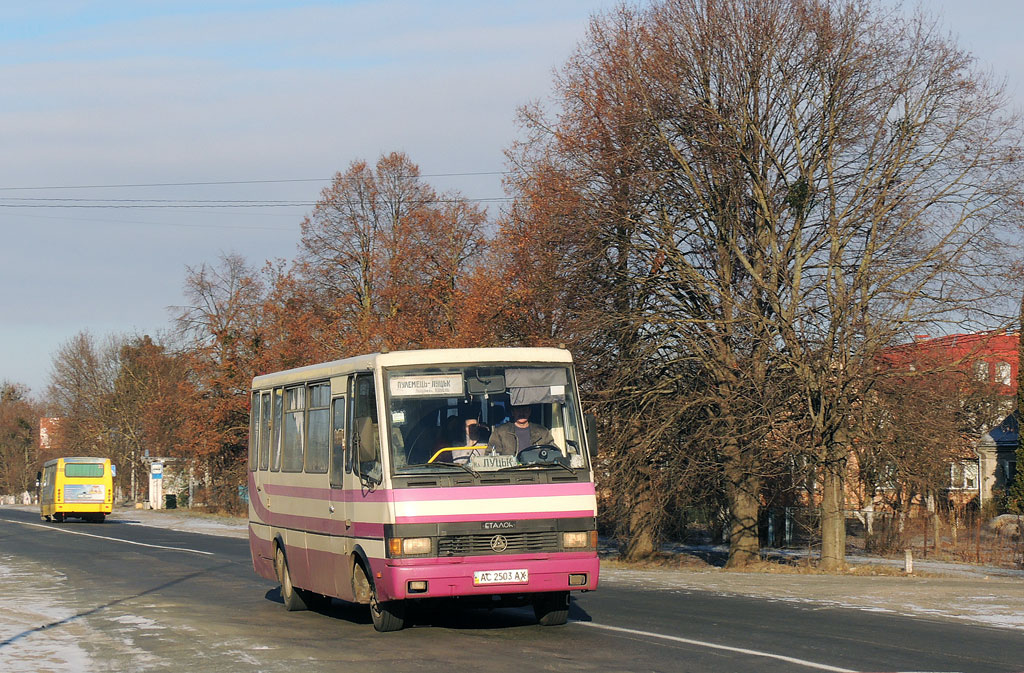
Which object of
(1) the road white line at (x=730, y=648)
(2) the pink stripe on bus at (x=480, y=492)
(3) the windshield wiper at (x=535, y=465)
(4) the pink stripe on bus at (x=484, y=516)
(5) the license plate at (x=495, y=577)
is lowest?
(1) the road white line at (x=730, y=648)

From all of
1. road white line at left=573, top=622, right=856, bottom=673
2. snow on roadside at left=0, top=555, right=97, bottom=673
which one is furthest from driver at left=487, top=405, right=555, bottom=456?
snow on roadside at left=0, top=555, right=97, bottom=673

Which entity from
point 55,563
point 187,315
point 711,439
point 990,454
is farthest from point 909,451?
point 187,315

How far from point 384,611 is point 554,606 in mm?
1791

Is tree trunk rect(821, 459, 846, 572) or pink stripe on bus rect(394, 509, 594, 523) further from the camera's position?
tree trunk rect(821, 459, 846, 572)

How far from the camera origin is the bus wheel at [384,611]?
41.0 ft

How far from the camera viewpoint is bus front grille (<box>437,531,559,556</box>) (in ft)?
38.7

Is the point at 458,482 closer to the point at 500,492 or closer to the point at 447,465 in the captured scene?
the point at 447,465

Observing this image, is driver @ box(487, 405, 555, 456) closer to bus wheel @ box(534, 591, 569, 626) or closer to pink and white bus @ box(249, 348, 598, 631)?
pink and white bus @ box(249, 348, 598, 631)

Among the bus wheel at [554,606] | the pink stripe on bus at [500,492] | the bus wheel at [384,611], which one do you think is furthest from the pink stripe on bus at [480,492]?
the bus wheel at [554,606]

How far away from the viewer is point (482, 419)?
40.7ft

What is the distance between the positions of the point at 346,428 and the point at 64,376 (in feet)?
284

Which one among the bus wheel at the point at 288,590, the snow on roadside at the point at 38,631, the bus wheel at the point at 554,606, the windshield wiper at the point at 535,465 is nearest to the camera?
the snow on roadside at the point at 38,631

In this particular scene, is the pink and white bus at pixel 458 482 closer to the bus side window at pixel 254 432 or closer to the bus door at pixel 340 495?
the bus door at pixel 340 495

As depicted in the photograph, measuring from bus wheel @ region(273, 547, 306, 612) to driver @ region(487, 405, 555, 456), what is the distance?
4.41 metres
